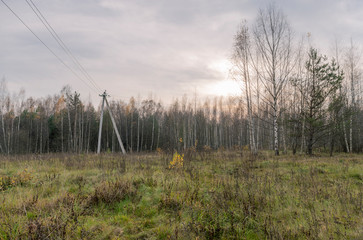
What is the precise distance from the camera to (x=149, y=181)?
18.9 feet

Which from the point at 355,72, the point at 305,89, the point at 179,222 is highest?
the point at 355,72

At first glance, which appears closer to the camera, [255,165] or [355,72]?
[255,165]

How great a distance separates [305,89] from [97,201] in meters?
15.4

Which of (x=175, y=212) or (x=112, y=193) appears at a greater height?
(x=112, y=193)

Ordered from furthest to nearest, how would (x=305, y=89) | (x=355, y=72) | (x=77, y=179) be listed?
(x=355, y=72), (x=305, y=89), (x=77, y=179)

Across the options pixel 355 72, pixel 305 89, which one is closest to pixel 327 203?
pixel 305 89

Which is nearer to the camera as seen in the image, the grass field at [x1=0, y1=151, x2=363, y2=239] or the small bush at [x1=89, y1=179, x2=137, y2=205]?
the grass field at [x1=0, y1=151, x2=363, y2=239]

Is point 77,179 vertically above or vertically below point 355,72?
below

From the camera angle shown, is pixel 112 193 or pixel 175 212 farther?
pixel 112 193

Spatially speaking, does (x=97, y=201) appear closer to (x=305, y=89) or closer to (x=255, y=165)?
(x=255, y=165)

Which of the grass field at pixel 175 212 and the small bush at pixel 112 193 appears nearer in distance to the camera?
the grass field at pixel 175 212

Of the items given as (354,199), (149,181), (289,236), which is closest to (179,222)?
(289,236)

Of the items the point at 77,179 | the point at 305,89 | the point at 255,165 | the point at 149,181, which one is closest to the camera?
the point at 149,181

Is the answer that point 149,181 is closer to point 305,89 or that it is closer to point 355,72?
point 305,89
